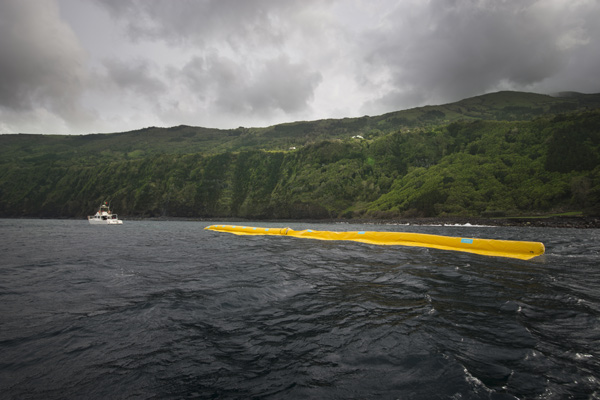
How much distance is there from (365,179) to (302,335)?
125951 millimetres

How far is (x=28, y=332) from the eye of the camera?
667 centimetres

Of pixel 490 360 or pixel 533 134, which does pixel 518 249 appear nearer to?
pixel 490 360

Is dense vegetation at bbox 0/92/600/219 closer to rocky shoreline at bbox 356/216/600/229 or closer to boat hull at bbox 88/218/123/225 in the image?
rocky shoreline at bbox 356/216/600/229

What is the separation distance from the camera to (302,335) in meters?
6.33

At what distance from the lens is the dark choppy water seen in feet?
14.5

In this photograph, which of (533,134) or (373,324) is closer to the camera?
(373,324)

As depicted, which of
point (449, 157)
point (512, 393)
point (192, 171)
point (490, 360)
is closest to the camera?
point (512, 393)

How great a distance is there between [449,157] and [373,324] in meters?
123

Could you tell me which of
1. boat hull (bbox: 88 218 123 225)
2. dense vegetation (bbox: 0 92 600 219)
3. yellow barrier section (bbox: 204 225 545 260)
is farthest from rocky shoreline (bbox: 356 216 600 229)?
boat hull (bbox: 88 218 123 225)

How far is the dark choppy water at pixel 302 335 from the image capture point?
441cm

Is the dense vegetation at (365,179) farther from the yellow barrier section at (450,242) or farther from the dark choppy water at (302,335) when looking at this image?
the dark choppy water at (302,335)

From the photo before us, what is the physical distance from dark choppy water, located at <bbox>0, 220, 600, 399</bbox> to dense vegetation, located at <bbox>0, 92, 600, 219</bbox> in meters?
79.1

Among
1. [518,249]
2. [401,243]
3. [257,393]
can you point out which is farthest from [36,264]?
[518,249]

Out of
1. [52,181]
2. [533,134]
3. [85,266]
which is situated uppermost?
[533,134]
